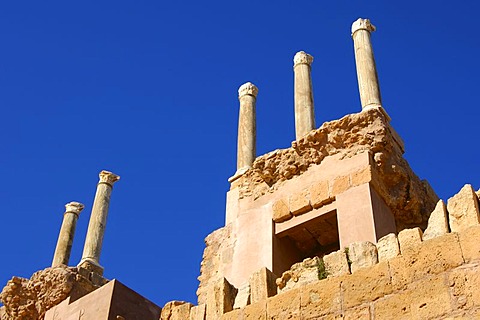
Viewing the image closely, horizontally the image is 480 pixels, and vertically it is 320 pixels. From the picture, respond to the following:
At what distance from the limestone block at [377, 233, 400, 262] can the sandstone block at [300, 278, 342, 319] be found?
0.51 meters

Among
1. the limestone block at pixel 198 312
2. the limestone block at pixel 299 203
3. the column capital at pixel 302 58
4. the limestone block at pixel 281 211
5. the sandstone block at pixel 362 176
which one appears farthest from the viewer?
the column capital at pixel 302 58

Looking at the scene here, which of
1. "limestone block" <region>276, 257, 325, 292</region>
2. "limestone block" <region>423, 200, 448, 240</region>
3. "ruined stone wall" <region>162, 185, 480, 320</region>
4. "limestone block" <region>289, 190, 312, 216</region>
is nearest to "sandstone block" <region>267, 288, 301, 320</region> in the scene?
"ruined stone wall" <region>162, 185, 480, 320</region>

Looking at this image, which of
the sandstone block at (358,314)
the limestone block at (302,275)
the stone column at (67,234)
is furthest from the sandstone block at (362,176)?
the stone column at (67,234)

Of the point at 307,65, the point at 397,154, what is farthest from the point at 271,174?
the point at 307,65

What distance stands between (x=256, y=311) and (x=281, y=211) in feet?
13.9

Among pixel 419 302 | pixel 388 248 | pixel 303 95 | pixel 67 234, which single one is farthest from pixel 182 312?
pixel 67 234

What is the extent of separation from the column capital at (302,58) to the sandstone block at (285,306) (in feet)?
28.2

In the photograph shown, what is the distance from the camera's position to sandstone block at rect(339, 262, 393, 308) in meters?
6.53

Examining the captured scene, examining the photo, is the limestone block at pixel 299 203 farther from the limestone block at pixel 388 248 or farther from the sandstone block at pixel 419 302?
the sandstone block at pixel 419 302

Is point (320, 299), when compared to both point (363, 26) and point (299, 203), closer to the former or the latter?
point (299, 203)

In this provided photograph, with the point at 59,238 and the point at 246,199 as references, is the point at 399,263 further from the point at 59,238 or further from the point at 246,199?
the point at 59,238

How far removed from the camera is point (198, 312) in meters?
7.99

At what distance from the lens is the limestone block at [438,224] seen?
657cm

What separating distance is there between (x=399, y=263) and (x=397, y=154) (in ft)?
17.0
